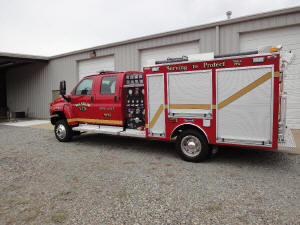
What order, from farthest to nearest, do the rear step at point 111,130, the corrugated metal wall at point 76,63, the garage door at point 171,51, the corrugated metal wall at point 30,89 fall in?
the corrugated metal wall at point 30,89 < the garage door at point 171,51 < the corrugated metal wall at point 76,63 < the rear step at point 111,130

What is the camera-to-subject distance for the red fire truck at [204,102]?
14.0 feet

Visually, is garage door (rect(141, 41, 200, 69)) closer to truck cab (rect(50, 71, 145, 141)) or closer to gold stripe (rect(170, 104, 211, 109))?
truck cab (rect(50, 71, 145, 141))

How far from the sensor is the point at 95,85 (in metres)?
6.81

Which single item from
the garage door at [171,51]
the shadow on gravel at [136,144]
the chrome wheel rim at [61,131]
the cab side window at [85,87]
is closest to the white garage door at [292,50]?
the garage door at [171,51]

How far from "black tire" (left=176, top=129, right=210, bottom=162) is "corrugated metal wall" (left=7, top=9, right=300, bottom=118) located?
219 inches

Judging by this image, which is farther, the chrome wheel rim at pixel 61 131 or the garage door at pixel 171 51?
the garage door at pixel 171 51

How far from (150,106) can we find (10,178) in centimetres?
341

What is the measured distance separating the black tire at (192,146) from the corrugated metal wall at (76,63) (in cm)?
556

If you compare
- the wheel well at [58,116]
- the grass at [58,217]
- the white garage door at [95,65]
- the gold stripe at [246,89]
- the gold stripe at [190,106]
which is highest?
the white garage door at [95,65]

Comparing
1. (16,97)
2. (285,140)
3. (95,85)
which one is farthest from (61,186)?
(16,97)

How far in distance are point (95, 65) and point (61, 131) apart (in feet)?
22.1

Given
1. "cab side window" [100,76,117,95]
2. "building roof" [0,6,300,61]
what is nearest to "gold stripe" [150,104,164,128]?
"cab side window" [100,76,117,95]

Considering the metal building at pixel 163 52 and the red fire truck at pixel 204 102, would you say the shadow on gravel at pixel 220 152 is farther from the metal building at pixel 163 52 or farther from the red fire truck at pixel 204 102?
the metal building at pixel 163 52

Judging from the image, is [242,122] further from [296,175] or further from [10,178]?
[10,178]
